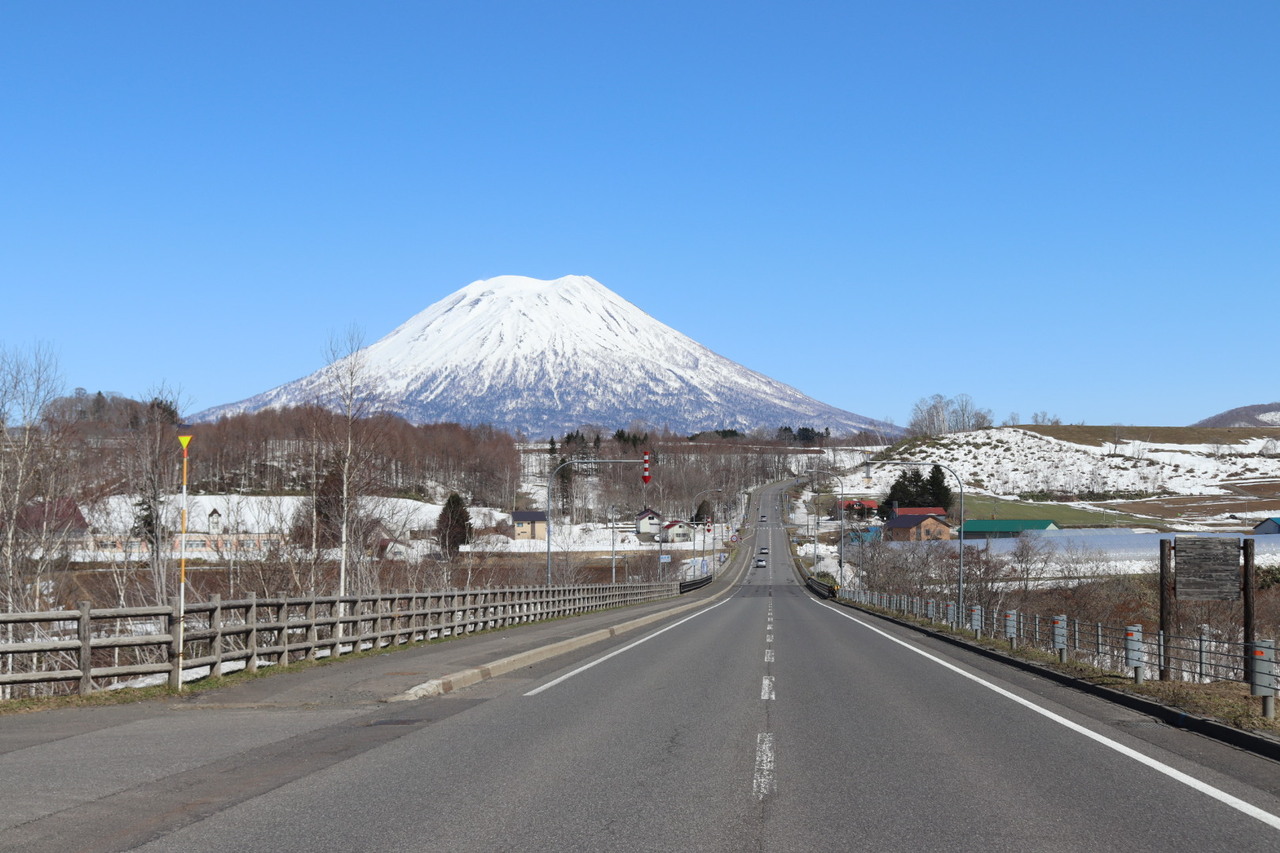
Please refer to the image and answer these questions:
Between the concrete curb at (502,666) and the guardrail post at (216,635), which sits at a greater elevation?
the guardrail post at (216,635)

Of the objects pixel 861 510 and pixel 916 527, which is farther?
pixel 861 510

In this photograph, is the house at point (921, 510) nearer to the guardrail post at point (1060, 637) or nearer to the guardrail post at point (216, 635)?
the guardrail post at point (1060, 637)

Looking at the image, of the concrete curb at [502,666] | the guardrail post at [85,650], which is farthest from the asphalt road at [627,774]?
the guardrail post at [85,650]

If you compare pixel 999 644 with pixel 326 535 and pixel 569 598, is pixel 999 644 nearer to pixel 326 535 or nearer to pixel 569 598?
pixel 569 598

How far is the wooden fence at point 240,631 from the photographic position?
13.3 m

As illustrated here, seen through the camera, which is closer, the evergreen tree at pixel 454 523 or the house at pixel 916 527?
the evergreen tree at pixel 454 523

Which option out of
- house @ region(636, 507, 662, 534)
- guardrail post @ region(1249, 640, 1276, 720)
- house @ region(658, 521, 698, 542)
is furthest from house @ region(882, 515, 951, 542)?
guardrail post @ region(1249, 640, 1276, 720)

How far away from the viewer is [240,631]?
52.1 ft

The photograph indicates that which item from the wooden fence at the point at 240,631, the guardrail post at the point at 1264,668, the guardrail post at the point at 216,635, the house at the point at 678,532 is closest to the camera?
the guardrail post at the point at 1264,668

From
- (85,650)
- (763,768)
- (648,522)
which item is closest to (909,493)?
(648,522)

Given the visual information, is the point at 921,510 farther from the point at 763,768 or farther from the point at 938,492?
the point at 763,768

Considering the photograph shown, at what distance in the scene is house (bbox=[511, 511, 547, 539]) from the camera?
135m

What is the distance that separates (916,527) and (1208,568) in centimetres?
11687

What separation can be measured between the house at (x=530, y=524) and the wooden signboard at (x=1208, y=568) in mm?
A: 118858
